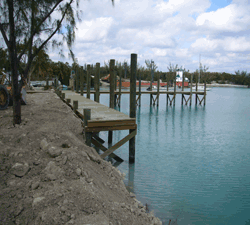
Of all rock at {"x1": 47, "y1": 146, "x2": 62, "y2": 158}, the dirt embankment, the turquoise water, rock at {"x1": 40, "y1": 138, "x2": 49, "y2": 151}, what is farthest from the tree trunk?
the turquoise water

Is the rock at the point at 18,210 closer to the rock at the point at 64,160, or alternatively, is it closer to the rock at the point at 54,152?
the rock at the point at 64,160

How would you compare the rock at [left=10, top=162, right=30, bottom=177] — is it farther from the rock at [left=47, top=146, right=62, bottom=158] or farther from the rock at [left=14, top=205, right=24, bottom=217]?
the rock at [left=14, top=205, right=24, bottom=217]

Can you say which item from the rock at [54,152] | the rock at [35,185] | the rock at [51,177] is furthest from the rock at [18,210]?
the rock at [54,152]

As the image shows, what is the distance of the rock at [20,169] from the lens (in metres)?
4.61

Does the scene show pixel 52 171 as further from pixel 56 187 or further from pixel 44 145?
pixel 44 145

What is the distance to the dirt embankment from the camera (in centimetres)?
384

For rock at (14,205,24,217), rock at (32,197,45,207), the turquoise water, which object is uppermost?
rock at (32,197,45,207)

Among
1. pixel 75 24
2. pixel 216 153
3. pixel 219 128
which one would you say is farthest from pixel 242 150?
pixel 75 24

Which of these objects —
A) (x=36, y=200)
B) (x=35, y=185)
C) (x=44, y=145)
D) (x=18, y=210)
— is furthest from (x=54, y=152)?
(x=18, y=210)

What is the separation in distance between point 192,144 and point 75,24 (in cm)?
847

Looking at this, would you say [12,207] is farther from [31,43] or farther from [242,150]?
[242,150]

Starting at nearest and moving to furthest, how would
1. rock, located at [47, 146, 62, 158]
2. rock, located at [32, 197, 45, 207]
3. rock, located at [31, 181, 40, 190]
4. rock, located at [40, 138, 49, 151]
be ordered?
rock, located at [32, 197, 45, 207]
rock, located at [31, 181, 40, 190]
rock, located at [47, 146, 62, 158]
rock, located at [40, 138, 49, 151]

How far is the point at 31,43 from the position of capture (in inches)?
309

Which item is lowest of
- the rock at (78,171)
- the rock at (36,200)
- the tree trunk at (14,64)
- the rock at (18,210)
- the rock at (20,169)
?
the rock at (18,210)
